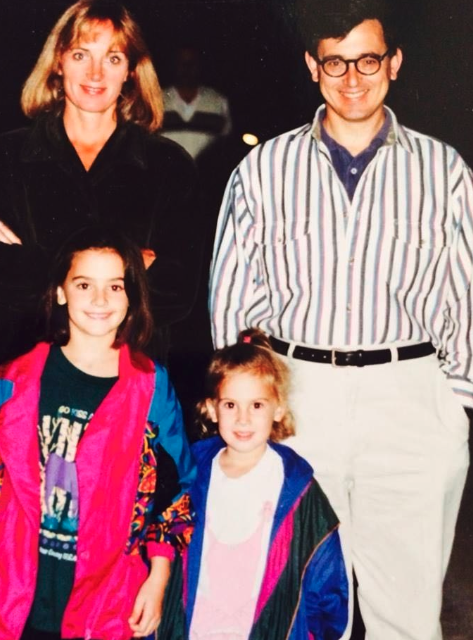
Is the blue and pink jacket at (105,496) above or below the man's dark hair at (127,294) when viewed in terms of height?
below

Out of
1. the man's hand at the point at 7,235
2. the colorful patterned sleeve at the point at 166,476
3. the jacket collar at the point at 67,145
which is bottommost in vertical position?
the colorful patterned sleeve at the point at 166,476

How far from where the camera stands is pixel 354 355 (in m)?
2.05

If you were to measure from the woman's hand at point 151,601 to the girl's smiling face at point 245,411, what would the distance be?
31 centimetres

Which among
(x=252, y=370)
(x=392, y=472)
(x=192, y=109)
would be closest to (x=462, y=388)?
(x=392, y=472)

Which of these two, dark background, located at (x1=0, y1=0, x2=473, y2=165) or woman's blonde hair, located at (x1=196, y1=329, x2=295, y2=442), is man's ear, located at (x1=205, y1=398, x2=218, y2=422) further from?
dark background, located at (x1=0, y1=0, x2=473, y2=165)

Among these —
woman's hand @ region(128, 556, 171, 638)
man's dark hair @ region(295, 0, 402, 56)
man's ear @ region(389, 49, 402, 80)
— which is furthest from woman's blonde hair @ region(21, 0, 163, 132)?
woman's hand @ region(128, 556, 171, 638)

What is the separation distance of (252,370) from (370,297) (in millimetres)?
348

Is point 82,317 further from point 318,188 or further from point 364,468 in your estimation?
point 364,468

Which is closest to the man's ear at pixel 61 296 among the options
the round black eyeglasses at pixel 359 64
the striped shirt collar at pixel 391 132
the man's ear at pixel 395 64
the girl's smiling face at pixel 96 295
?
the girl's smiling face at pixel 96 295

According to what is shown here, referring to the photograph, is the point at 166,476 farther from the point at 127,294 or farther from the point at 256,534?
the point at 127,294

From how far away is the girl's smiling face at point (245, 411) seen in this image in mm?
1954

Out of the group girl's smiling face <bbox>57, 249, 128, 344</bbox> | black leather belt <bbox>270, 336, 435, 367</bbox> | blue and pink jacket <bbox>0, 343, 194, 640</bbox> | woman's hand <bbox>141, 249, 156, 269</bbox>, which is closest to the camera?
blue and pink jacket <bbox>0, 343, 194, 640</bbox>

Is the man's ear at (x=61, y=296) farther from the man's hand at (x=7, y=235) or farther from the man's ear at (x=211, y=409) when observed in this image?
the man's ear at (x=211, y=409)

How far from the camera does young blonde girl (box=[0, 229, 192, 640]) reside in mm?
1821
